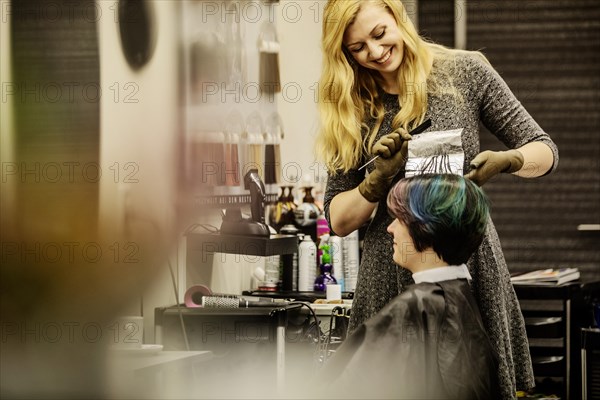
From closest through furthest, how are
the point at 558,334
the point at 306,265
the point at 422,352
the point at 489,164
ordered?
the point at 422,352, the point at 489,164, the point at 306,265, the point at 558,334

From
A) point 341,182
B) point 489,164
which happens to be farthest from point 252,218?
point 489,164

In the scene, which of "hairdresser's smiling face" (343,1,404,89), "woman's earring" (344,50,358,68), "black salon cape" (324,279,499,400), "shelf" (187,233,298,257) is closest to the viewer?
"black salon cape" (324,279,499,400)

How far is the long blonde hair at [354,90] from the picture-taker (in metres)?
1.69

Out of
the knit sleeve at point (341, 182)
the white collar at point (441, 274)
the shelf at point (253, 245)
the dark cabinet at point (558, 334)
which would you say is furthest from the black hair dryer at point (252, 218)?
the dark cabinet at point (558, 334)

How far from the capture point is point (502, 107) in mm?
1739

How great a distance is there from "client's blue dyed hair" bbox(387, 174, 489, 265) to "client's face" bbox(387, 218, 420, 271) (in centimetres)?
1

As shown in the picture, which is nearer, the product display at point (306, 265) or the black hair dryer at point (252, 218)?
the black hair dryer at point (252, 218)

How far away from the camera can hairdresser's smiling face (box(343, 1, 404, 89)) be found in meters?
1.66

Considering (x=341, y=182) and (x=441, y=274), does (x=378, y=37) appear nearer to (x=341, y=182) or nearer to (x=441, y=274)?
(x=341, y=182)

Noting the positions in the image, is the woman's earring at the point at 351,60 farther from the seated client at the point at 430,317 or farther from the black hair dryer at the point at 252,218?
the black hair dryer at the point at 252,218

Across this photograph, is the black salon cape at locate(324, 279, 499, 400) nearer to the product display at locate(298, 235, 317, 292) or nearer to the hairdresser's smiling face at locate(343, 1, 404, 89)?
the hairdresser's smiling face at locate(343, 1, 404, 89)

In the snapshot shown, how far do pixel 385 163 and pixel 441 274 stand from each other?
0.27 meters

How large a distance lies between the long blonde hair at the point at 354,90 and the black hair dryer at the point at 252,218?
508 millimetres

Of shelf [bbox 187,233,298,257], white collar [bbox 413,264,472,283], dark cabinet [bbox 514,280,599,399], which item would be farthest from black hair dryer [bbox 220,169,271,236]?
dark cabinet [bbox 514,280,599,399]
